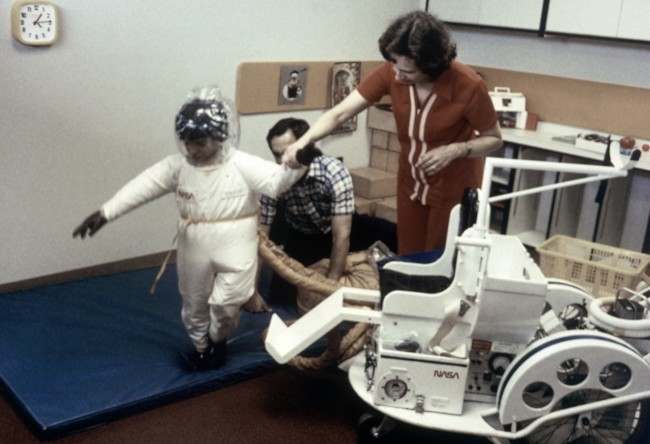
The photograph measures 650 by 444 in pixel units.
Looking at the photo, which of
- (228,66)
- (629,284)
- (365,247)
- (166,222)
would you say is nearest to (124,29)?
(228,66)

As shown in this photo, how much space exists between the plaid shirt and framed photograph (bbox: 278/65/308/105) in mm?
1077

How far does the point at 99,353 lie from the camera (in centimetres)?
261

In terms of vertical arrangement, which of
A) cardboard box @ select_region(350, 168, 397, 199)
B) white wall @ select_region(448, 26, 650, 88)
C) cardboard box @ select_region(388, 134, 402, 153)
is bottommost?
cardboard box @ select_region(350, 168, 397, 199)

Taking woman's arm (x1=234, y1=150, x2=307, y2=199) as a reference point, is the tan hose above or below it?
below

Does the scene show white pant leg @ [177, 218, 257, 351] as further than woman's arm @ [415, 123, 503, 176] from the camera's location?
No

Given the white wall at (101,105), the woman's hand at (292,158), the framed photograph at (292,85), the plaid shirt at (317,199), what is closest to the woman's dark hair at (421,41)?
the woman's hand at (292,158)

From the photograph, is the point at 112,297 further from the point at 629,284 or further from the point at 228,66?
the point at 629,284

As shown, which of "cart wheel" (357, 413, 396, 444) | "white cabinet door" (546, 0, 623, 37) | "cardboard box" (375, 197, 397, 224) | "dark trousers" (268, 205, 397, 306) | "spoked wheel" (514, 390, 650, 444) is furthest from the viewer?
"cardboard box" (375, 197, 397, 224)

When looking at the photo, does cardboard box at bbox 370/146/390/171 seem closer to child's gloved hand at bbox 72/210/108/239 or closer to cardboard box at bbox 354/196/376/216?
cardboard box at bbox 354/196/376/216

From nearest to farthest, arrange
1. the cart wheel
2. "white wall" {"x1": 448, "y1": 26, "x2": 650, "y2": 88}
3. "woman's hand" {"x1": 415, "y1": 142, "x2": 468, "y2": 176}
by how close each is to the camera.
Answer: the cart wheel < "woman's hand" {"x1": 415, "y1": 142, "x2": 468, "y2": 176} < "white wall" {"x1": 448, "y1": 26, "x2": 650, "y2": 88}

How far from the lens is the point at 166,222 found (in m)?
3.60

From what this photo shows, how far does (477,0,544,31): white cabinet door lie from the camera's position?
3816 mm

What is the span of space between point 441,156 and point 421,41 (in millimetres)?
394

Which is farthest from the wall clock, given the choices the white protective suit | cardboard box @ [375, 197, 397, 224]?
cardboard box @ [375, 197, 397, 224]
